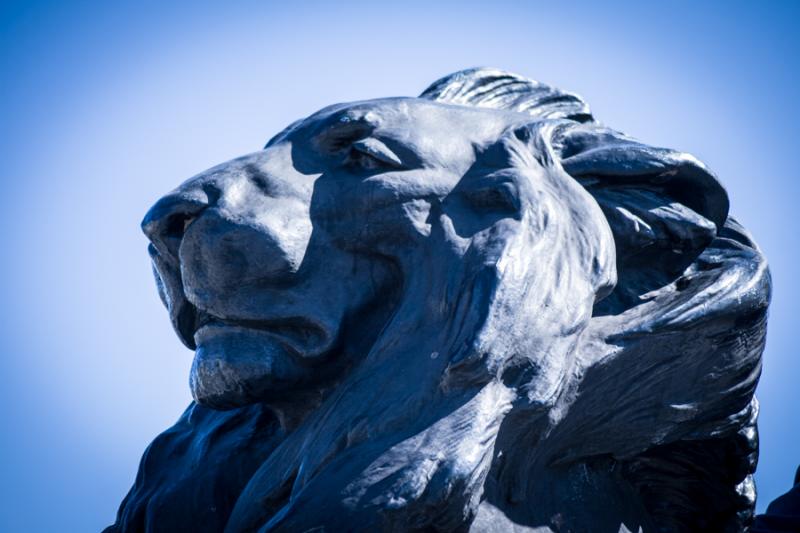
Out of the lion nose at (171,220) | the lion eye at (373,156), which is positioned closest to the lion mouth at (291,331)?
the lion nose at (171,220)

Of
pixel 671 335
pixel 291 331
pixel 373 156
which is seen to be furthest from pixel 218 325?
pixel 671 335

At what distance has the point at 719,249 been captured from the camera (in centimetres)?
246

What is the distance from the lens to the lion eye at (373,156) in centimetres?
229

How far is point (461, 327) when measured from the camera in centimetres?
206

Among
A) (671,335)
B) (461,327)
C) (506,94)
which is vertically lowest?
(671,335)

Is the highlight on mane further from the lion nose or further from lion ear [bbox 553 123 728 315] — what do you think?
the lion nose

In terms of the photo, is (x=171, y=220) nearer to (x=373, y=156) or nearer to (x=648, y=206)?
(x=373, y=156)

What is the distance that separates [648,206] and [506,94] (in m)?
0.42

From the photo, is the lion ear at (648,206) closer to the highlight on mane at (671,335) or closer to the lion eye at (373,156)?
the highlight on mane at (671,335)

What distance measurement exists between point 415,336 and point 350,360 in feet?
0.63

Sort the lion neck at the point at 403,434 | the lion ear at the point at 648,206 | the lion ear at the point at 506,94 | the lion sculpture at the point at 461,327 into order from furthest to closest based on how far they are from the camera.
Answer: the lion ear at the point at 506,94 → the lion ear at the point at 648,206 → the lion sculpture at the point at 461,327 → the lion neck at the point at 403,434

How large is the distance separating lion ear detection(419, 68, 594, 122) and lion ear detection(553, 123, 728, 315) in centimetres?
21

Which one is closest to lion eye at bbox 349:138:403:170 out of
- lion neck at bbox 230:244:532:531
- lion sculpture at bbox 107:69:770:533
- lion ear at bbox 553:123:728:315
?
lion sculpture at bbox 107:69:770:533

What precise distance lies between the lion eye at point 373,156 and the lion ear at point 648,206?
0.32 m
